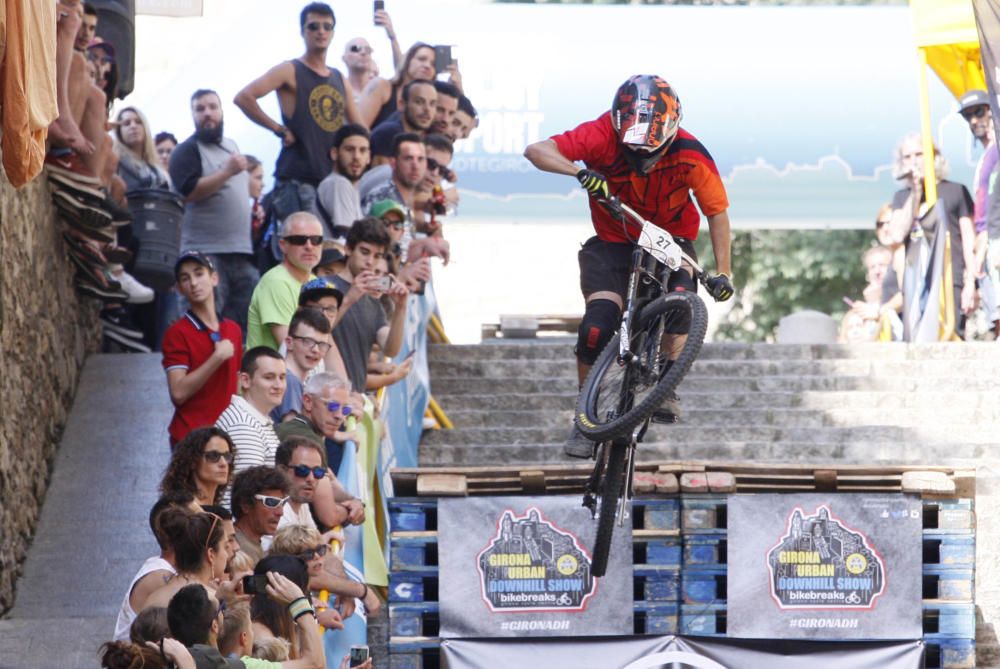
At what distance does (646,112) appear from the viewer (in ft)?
28.5

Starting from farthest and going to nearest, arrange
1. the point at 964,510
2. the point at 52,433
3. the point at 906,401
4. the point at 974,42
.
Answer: the point at 974,42
the point at 906,401
the point at 52,433
the point at 964,510

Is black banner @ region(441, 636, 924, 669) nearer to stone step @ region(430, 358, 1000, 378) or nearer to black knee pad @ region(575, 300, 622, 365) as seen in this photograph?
black knee pad @ region(575, 300, 622, 365)

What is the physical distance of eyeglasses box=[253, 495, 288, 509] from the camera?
8195 millimetres

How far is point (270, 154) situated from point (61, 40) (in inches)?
294

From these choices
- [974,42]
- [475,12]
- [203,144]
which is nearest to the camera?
[203,144]

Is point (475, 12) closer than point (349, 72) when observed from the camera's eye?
No

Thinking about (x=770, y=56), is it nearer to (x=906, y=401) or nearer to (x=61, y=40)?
(x=906, y=401)

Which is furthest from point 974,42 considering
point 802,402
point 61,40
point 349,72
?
point 61,40

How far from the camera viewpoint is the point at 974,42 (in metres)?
16.3

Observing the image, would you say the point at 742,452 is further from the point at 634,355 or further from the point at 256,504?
the point at 256,504

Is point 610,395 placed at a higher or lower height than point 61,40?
lower

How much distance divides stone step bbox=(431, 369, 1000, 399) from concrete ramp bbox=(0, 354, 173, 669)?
239cm

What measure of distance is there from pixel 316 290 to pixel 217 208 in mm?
2933

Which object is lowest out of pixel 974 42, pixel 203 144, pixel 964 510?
pixel 964 510
